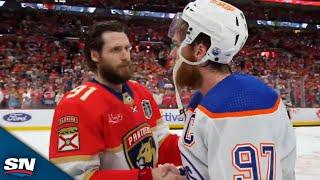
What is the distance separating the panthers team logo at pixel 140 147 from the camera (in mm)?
1572

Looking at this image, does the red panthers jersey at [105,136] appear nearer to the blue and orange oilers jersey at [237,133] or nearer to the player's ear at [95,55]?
the player's ear at [95,55]

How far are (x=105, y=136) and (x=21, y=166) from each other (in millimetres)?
722

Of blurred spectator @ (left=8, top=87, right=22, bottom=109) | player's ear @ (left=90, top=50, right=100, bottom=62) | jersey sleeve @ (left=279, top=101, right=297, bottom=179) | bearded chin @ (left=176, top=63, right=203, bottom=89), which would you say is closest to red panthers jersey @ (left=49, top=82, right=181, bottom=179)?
player's ear @ (left=90, top=50, right=100, bottom=62)

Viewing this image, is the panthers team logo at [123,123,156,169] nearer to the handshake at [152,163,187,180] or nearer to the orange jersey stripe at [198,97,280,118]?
the handshake at [152,163,187,180]

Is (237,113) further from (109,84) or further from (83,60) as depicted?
Result: (83,60)

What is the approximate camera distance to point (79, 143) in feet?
4.42

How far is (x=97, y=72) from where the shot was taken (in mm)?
1725

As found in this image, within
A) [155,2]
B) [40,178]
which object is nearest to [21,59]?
[155,2]

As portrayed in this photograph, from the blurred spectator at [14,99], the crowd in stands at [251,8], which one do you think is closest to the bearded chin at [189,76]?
the blurred spectator at [14,99]

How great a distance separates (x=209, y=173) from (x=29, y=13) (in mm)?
18740

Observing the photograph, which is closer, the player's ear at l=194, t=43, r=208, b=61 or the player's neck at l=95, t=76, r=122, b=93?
the player's ear at l=194, t=43, r=208, b=61

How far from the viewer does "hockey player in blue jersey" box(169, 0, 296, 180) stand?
1.02m

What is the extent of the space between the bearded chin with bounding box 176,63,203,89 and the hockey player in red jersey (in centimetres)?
26

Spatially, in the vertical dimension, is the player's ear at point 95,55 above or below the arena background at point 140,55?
above
